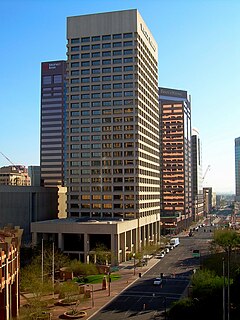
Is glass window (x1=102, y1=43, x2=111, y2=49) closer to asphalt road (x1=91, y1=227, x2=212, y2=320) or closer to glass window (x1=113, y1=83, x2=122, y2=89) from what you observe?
glass window (x1=113, y1=83, x2=122, y2=89)

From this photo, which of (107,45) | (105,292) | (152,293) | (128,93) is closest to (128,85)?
(128,93)

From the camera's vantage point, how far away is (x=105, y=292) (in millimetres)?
81312

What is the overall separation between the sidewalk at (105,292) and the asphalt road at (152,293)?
1284 millimetres

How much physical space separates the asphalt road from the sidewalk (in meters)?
1.28

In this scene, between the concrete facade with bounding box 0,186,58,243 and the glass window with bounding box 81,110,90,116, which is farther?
the glass window with bounding box 81,110,90,116

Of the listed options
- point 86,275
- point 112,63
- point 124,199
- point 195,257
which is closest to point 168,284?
point 86,275

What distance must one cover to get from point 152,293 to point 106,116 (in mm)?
72871

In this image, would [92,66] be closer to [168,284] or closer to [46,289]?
A: [168,284]

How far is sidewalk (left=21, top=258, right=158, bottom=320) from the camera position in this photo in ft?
222

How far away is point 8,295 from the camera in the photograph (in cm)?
5225

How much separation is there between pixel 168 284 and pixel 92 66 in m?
79.0

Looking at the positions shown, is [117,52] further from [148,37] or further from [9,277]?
[9,277]

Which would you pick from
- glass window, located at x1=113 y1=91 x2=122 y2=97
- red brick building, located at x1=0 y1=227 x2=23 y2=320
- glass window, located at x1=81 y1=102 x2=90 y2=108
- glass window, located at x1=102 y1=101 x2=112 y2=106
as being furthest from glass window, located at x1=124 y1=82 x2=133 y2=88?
red brick building, located at x1=0 y1=227 x2=23 y2=320

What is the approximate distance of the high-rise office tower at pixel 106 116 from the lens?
13850cm
